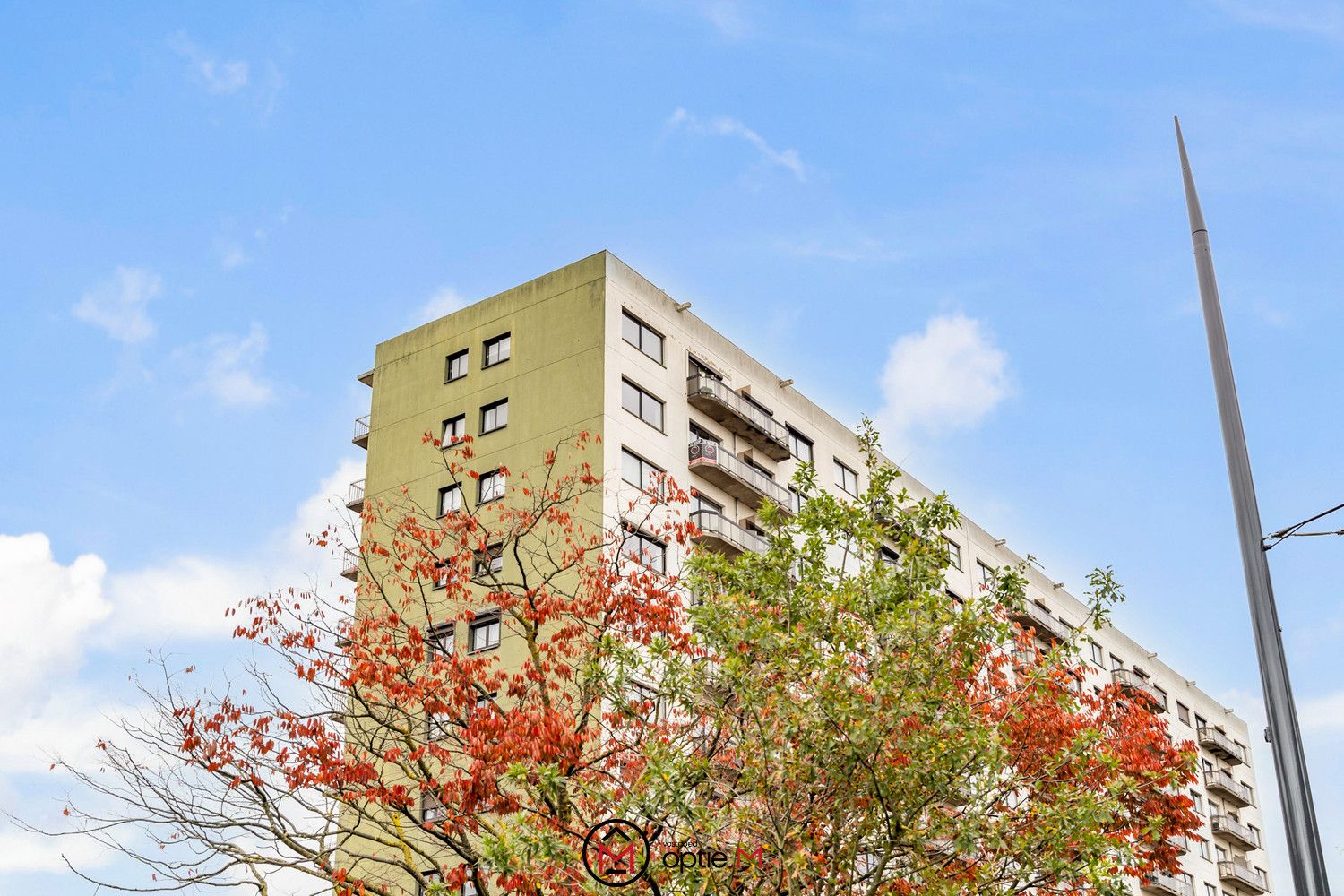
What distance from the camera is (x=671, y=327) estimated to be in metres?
42.2

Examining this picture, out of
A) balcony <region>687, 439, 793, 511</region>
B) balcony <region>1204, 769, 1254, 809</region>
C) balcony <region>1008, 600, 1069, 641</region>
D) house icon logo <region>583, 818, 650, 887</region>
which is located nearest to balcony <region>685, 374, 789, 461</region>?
balcony <region>687, 439, 793, 511</region>

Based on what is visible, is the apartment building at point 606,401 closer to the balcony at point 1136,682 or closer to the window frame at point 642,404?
the window frame at point 642,404

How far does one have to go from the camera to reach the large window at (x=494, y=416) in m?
40.4

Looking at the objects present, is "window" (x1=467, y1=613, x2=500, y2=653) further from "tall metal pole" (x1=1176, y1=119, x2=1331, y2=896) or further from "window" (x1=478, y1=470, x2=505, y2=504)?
"tall metal pole" (x1=1176, y1=119, x2=1331, y2=896)

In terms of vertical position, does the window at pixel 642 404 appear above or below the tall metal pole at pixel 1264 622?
above

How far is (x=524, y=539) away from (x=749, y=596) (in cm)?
1903

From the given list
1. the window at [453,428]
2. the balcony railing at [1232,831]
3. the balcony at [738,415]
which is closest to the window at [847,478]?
the balcony at [738,415]

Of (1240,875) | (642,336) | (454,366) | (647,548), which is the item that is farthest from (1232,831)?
(454,366)

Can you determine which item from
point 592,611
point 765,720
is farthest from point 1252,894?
point 765,720

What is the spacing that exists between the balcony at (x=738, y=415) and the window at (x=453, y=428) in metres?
6.74

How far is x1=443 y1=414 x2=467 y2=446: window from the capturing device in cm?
4131

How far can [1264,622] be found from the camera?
10.6 metres

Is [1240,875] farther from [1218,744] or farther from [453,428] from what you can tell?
[453,428]

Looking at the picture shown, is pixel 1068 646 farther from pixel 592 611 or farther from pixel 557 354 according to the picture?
pixel 557 354
